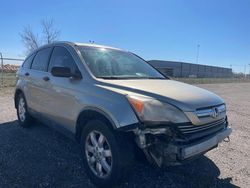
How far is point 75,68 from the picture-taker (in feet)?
13.1

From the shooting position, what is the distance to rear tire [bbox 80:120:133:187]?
3051 mm

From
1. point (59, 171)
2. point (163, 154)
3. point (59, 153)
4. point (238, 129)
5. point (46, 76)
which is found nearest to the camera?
point (163, 154)

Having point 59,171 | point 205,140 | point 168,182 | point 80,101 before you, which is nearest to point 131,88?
point 80,101

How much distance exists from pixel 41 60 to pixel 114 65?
188 cm

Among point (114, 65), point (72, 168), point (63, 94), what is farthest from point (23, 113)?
point (114, 65)

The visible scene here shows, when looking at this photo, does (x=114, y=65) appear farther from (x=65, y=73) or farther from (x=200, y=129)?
(x=200, y=129)

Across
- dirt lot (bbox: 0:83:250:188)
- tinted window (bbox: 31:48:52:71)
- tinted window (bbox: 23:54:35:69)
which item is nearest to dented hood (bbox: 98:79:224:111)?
dirt lot (bbox: 0:83:250:188)

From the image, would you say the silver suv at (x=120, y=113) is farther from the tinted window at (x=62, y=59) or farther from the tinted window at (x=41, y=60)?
the tinted window at (x=41, y=60)

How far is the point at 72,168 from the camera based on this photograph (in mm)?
3926

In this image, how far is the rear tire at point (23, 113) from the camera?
5.92 metres

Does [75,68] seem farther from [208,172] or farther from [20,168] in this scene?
[208,172]

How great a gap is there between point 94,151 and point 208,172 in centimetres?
175

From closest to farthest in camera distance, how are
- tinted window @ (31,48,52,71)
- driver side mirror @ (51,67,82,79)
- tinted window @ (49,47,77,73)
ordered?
driver side mirror @ (51,67,82,79), tinted window @ (49,47,77,73), tinted window @ (31,48,52,71)

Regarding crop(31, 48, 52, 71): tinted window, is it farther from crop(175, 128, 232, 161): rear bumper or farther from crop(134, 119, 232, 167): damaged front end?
crop(175, 128, 232, 161): rear bumper
